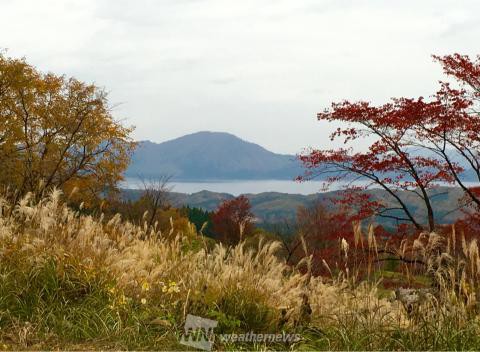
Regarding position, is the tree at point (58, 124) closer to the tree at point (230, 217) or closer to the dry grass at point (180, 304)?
the dry grass at point (180, 304)

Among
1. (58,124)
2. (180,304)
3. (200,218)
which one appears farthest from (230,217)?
(180,304)

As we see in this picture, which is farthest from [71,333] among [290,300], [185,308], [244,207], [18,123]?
[244,207]

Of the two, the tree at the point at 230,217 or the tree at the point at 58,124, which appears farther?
the tree at the point at 230,217

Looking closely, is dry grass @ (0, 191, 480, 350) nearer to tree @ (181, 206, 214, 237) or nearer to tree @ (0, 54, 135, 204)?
tree @ (0, 54, 135, 204)

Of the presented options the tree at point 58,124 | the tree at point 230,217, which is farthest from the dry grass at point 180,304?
the tree at point 230,217

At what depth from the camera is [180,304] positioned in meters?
6.72

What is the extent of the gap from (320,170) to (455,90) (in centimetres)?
487

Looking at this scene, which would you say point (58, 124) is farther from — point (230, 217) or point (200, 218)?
point (200, 218)

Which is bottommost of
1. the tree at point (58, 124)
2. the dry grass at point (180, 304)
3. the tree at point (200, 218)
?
the tree at point (200, 218)

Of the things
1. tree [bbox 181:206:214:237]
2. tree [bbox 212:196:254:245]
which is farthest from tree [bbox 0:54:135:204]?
tree [bbox 181:206:214:237]

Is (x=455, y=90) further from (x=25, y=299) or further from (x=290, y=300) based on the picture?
(x=25, y=299)

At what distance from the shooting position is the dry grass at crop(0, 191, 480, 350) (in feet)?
19.6

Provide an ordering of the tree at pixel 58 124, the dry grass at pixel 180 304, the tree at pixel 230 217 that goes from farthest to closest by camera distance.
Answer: the tree at pixel 230 217 < the tree at pixel 58 124 < the dry grass at pixel 180 304

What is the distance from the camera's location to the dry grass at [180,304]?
5.97m
